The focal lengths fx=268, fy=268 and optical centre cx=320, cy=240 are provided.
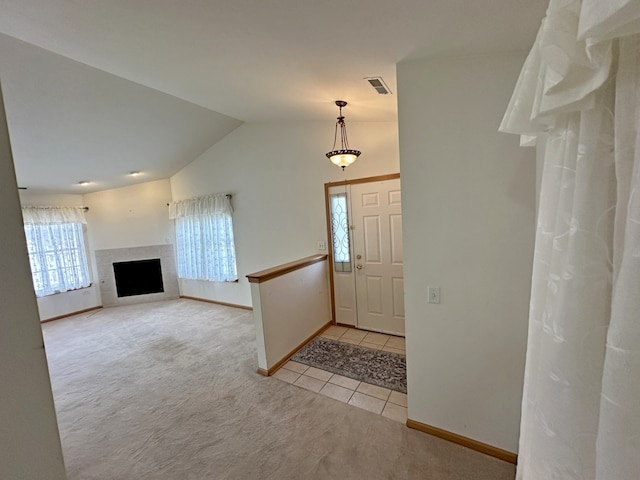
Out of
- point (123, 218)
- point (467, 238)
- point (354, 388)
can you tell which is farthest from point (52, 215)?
point (467, 238)

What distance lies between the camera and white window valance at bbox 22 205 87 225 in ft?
15.3

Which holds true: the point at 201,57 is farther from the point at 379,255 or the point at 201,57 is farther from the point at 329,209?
the point at 379,255

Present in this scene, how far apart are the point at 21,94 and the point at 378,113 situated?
3320mm

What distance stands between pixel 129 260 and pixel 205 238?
1.96 m

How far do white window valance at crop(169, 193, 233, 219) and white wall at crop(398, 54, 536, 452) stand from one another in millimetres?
3667

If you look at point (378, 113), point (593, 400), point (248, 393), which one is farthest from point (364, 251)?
point (593, 400)

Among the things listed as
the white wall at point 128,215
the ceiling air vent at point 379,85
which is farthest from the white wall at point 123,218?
the ceiling air vent at point 379,85

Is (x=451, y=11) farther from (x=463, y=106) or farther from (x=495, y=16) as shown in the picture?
(x=463, y=106)

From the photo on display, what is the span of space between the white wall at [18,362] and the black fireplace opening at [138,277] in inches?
228

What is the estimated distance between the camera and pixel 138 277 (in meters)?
5.68

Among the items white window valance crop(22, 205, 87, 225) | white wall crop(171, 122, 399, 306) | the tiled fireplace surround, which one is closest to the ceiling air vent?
white wall crop(171, 122, 399, 306)

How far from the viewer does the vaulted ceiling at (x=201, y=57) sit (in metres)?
1.32

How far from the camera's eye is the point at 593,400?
54 cm

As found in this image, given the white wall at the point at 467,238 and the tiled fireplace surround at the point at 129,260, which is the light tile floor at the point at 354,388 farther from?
the tiled fireplace surround at the point at 129,260
